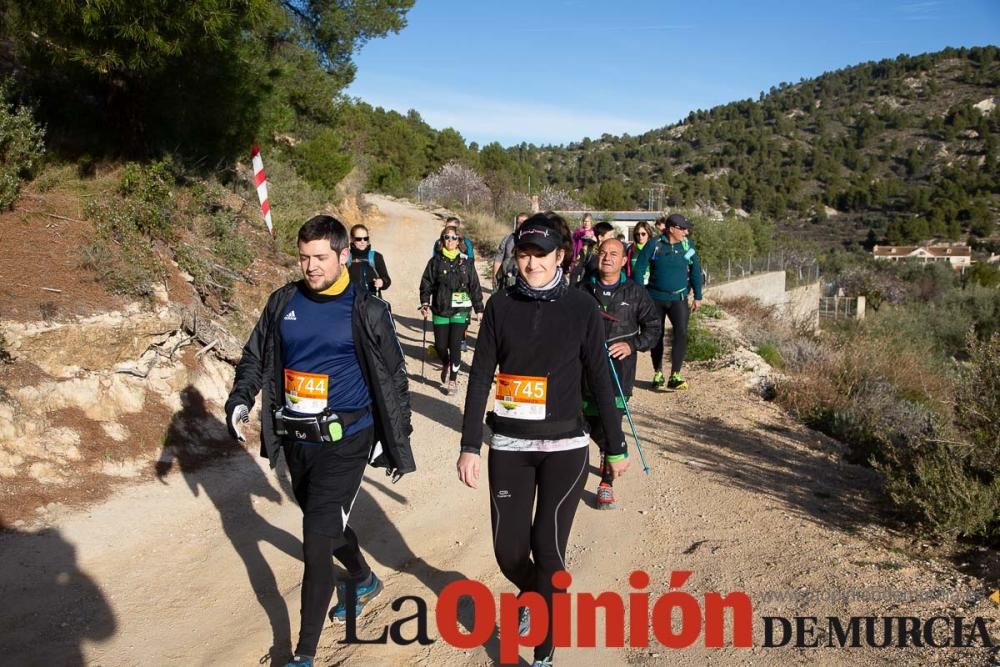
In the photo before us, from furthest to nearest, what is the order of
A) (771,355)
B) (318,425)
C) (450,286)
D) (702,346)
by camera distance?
(771,355) → (702,346) → (450,286) → (318,425)

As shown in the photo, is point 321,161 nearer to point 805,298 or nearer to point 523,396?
point 805,298

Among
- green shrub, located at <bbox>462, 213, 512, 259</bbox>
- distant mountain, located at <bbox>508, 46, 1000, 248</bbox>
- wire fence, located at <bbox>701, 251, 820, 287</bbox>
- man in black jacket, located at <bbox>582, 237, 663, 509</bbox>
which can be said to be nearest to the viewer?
man in black jacket, located at <bbox>582, 237, 663, 509</bbox>

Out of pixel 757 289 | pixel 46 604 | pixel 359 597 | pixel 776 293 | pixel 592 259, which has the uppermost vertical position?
pixel 592 259

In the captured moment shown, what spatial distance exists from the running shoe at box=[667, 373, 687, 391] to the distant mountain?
45893 millimetres

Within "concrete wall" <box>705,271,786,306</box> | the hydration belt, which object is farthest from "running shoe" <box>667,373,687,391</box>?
"concrete wall" <box>705,271,786,306</box>

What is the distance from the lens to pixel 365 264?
27.0 ft

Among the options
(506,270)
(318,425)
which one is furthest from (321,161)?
(318,425)

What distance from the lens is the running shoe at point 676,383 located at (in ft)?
31.4

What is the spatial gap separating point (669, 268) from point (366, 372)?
5.65 meters

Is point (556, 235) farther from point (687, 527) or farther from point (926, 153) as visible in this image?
point (926, 153)

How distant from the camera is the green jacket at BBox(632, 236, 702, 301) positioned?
8.60m

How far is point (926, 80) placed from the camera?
101 m

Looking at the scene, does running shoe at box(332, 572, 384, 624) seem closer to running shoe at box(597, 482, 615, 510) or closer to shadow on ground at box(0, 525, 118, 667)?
shadow on ground at box(0, 525, 118, 667)

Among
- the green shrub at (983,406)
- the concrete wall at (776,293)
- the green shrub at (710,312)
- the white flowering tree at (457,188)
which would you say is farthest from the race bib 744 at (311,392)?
the white flowering tree at (457,188)
